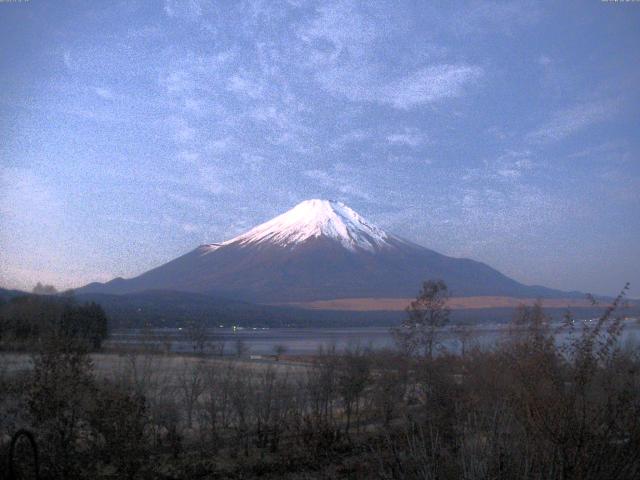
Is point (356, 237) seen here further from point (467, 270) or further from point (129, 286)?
point (129, 286)

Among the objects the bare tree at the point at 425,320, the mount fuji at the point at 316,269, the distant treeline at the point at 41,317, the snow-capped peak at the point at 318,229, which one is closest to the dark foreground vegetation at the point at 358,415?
the bare tree at the point at 425,320

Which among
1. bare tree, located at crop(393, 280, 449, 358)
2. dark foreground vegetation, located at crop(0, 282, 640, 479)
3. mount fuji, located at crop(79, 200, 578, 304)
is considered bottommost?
dark foreground vegetation, located at crop(0, 282, 640, 479)

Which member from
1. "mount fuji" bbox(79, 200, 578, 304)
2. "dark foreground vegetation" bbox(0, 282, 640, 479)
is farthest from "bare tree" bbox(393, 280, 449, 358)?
"mount fuji" bbox(79, 200, 578, 304)

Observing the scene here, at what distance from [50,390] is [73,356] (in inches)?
22.8

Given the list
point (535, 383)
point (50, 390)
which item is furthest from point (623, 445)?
point (50, 390)

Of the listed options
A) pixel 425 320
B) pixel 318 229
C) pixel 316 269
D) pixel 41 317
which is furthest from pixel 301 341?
pixel 318 229

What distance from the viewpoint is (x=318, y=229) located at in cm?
14862

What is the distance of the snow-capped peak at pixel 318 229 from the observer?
143m

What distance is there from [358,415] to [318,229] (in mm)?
133270

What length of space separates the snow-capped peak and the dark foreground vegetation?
121769 mm

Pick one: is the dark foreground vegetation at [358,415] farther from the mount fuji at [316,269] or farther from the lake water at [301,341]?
the mount fuji at [316,269]

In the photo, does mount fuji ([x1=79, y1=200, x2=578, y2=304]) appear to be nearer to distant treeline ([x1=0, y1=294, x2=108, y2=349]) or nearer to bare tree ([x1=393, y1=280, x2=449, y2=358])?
distant treeline ([x1=0, y1=294, x2=108, y2=349])

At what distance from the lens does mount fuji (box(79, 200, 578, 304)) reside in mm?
114562

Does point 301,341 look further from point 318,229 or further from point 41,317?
point 318,229
